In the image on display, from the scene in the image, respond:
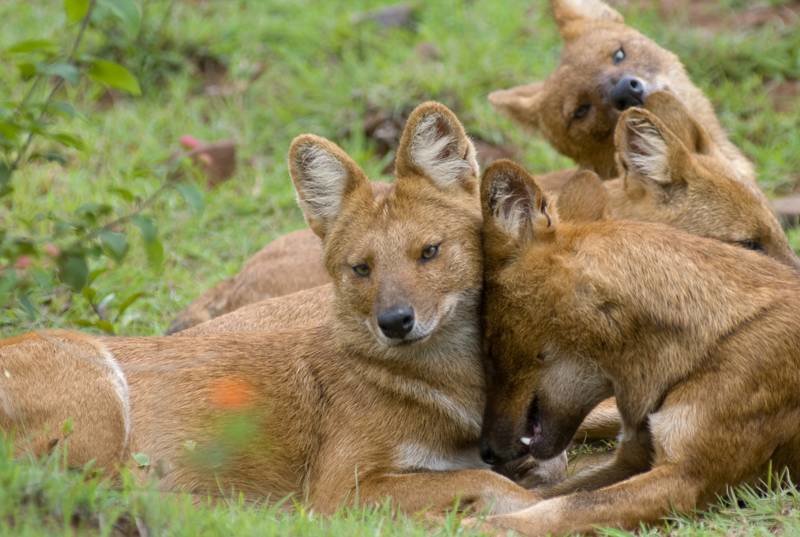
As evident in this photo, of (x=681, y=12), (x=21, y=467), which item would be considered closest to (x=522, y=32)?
(x=681, y=12)

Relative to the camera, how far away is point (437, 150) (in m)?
6.33

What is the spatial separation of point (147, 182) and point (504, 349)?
5358 mm

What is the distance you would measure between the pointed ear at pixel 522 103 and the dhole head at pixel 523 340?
3.93 metres

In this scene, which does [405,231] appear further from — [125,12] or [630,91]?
[630,91]

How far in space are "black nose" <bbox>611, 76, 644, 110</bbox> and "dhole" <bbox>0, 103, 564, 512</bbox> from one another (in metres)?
2.72

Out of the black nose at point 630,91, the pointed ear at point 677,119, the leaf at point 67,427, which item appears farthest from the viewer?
the black nose at point 630,91

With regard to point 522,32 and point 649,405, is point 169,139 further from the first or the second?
point 649,405

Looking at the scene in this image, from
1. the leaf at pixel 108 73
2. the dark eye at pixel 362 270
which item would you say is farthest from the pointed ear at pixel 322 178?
the leaf at pixel 108 73

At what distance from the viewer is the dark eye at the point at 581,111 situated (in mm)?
9234

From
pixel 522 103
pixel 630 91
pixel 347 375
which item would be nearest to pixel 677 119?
pixel 630 91

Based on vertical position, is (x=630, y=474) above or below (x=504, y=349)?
below

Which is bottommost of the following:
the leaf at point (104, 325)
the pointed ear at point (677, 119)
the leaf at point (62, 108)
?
the leaf at point (104, 325)

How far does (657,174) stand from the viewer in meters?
7.61

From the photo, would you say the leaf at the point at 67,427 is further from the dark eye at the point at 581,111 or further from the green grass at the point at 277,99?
the dark eye at the point at 581,111
